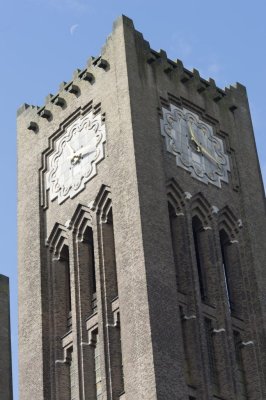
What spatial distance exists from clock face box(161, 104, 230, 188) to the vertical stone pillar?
750 cm

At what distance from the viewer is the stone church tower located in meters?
42.1

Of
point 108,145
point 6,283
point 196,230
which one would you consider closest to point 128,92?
point 108,145

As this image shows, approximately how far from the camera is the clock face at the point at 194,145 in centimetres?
4716

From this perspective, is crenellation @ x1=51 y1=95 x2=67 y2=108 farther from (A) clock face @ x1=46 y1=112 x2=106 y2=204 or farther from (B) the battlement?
(A) clock face @ x1=46 y1=112 x2=106 y2=204

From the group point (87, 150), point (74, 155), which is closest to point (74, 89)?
point (74, 155)

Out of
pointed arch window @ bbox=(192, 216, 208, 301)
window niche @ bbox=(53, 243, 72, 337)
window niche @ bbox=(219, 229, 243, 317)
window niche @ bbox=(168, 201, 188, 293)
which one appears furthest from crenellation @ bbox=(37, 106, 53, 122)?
window niche @ bbox=(219, 229, 243, 317)

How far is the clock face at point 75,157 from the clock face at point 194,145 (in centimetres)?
224

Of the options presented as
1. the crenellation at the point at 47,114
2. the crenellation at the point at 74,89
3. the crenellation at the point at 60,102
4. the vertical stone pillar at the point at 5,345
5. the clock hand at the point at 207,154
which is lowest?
the vertical stone pillar at the point at 5,345

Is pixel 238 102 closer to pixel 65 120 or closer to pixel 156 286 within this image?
pixel 65 120

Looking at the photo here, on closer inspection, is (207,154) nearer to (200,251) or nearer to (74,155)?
(200,251)

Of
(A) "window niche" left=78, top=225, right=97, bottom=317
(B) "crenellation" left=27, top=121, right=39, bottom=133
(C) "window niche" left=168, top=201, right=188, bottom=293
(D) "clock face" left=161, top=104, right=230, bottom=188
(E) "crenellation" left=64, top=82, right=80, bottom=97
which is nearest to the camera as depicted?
(C) "window niche" left=168, top=201, right=188, bottom=293

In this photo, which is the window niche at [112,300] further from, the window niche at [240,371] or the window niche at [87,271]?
the window niche at [240,371]

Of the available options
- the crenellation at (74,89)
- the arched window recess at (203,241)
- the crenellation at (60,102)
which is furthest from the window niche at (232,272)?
the crenellation at (60,102)

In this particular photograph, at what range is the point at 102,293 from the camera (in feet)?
144
